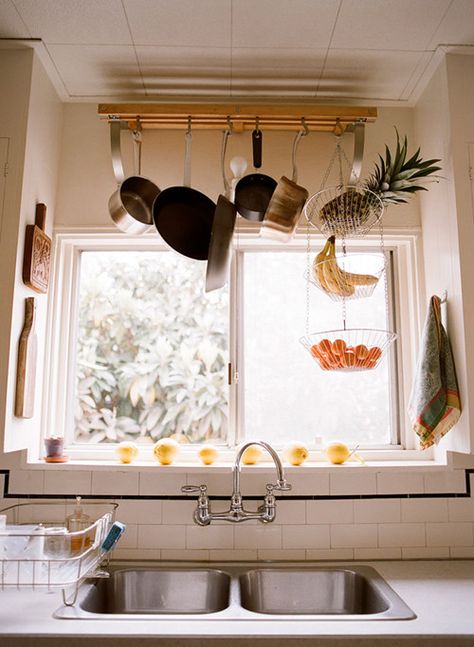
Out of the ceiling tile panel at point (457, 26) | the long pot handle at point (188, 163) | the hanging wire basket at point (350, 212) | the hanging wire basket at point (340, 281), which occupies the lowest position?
the hanging wire basket at point (340, 281)

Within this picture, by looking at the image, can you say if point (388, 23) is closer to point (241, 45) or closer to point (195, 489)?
point (241, 45)

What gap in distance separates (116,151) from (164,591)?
152 cm

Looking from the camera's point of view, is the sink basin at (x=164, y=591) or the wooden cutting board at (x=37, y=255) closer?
the sink basin at (x=164, y=591)

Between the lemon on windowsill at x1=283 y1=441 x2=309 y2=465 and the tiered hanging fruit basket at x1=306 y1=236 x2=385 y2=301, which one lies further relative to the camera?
the lemon on windowsill at x1=283 y1=441 x2=309 y2=465

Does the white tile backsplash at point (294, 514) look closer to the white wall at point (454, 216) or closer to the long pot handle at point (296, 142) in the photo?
the white wall at point (454, 216)

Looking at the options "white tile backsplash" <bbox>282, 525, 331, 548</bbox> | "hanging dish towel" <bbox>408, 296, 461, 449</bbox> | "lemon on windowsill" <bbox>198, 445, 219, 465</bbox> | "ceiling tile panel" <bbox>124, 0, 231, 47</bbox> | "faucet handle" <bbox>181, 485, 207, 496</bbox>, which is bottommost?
"white tile backsplash" <bbox>282, 525, 331, 548</bbox>

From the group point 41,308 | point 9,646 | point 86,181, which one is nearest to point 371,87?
point 86,181

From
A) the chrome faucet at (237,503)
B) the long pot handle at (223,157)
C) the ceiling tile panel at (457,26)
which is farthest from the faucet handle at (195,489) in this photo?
the ceiling tile panel at (457,26)

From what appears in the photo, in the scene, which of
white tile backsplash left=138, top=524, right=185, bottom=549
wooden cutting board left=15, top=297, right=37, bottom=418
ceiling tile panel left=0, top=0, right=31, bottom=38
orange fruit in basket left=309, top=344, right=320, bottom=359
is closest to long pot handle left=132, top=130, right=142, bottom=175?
ceiling tile panel left=0, top=0, right=31, bottom=38

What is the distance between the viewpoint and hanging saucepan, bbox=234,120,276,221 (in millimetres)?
2002

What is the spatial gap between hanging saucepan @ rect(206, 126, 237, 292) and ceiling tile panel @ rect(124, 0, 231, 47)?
53cm

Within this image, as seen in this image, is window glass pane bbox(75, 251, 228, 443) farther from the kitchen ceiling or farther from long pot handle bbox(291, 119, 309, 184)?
the kitchen ceiling

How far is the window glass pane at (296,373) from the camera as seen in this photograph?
2.14 meters

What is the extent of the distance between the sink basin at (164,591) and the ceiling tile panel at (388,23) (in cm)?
180
